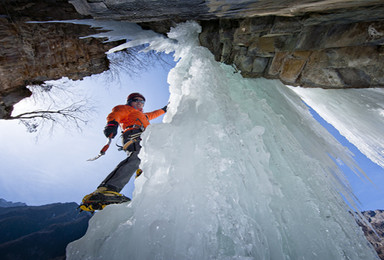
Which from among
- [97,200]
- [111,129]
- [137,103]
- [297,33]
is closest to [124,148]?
[111,129]

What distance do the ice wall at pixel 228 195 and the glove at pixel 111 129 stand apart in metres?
1.81

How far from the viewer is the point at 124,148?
3188 mm

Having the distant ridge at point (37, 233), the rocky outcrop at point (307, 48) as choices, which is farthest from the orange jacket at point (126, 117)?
the distant ridge at point (37, 233)

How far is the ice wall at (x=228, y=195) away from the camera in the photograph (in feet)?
3.28

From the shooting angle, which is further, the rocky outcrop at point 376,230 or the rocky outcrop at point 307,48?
the rocky outcrop at point 376,230

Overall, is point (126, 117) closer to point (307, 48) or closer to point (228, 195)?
point (228, 195)

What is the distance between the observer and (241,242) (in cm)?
100

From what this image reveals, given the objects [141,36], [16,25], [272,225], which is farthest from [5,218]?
[272,225]

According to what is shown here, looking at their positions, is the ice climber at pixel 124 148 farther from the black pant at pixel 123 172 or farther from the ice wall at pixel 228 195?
the ice wall at pixel 228 195

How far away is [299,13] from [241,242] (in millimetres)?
1934

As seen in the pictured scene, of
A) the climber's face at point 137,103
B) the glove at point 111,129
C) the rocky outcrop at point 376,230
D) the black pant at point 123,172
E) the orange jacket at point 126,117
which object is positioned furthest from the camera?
the rocky outcrop at point 376,230

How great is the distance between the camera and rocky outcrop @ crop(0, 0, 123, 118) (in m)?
2.40

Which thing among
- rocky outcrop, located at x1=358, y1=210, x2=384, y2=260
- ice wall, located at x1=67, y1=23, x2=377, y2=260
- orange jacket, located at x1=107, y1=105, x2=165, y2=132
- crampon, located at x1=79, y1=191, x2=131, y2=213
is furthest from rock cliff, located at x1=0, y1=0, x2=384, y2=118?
rocky outcrop, located at x1=358, y1=210, x2=384, y2=260

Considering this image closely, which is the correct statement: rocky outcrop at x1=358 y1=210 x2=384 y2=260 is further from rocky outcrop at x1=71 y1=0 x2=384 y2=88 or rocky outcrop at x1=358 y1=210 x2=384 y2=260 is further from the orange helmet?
the orange helmet
